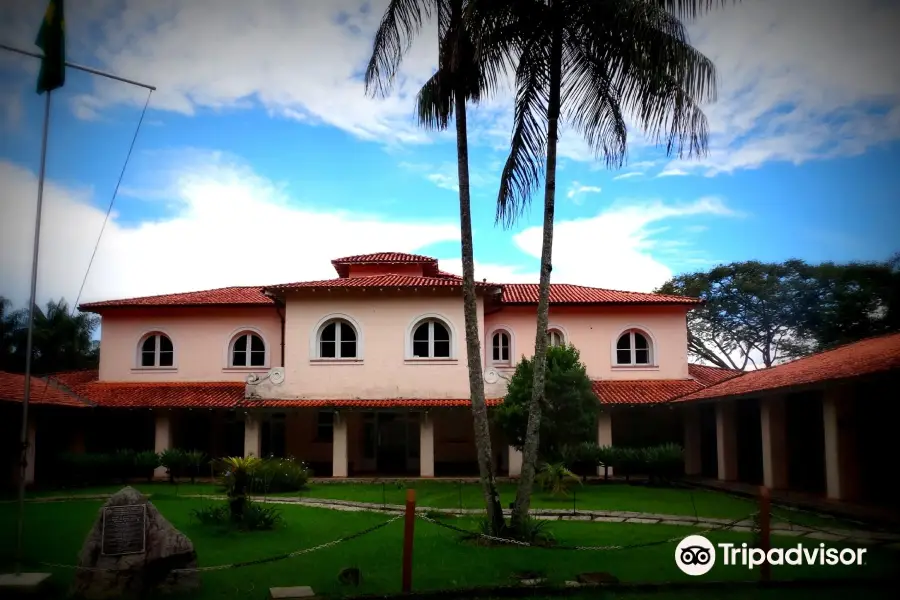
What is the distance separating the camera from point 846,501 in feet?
49.1

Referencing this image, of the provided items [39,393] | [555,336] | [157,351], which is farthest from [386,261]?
[39,393]

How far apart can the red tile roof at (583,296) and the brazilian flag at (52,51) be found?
18.0 metres

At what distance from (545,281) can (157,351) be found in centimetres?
1852

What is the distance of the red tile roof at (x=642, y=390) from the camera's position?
75.8 feet

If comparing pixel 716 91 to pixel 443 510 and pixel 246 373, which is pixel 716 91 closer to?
pixel 443 510

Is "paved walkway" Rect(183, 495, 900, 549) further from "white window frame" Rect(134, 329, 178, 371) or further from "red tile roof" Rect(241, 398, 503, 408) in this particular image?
"white window frame" Rect(134, 329, 178, 371)

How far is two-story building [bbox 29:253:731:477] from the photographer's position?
2372 cm

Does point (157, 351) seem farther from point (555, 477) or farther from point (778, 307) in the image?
point (778, 307)

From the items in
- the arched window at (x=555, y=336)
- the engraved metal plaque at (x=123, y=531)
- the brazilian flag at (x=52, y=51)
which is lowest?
the engraved metal plaque at (x=123, y=531)

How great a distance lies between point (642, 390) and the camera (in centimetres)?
2419

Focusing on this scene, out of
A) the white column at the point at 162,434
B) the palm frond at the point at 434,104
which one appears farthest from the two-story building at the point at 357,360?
the palm frond at the point at 434,104

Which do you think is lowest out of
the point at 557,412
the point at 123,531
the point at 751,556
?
the point at 751,556

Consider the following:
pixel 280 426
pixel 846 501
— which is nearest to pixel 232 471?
pixel 846 501

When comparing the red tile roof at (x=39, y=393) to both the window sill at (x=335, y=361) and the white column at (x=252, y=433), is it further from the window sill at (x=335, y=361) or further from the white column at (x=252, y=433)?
the window sill at (x=335, y=361)
